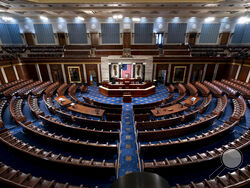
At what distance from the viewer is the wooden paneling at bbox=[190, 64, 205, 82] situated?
13.7 metres

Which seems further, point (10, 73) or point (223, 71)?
point (223, 71)

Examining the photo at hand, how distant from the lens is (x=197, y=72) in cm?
1402

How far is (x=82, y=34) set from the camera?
50.5 feet

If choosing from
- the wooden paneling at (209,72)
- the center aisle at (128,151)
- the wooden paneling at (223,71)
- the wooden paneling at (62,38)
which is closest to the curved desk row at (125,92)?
the center aisle at (128,151)

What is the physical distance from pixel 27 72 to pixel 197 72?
63.6 feet

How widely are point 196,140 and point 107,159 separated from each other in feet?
10.3

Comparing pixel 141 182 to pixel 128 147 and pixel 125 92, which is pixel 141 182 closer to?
pixel 128 147

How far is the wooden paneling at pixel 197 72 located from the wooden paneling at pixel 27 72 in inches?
718

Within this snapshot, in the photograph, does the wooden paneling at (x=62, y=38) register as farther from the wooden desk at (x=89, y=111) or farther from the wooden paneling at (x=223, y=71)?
the wooden paneling at (x=223, y=71)

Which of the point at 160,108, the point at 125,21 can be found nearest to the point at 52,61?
the point at 125,21

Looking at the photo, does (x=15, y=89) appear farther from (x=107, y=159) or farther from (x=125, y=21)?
(x=125, y=21)

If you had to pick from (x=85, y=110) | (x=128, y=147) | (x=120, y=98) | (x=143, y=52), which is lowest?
(x=120, y=98)

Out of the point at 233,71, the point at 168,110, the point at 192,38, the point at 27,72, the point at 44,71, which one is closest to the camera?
the point at 168,110

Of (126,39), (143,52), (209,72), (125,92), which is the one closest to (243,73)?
(209,72)
